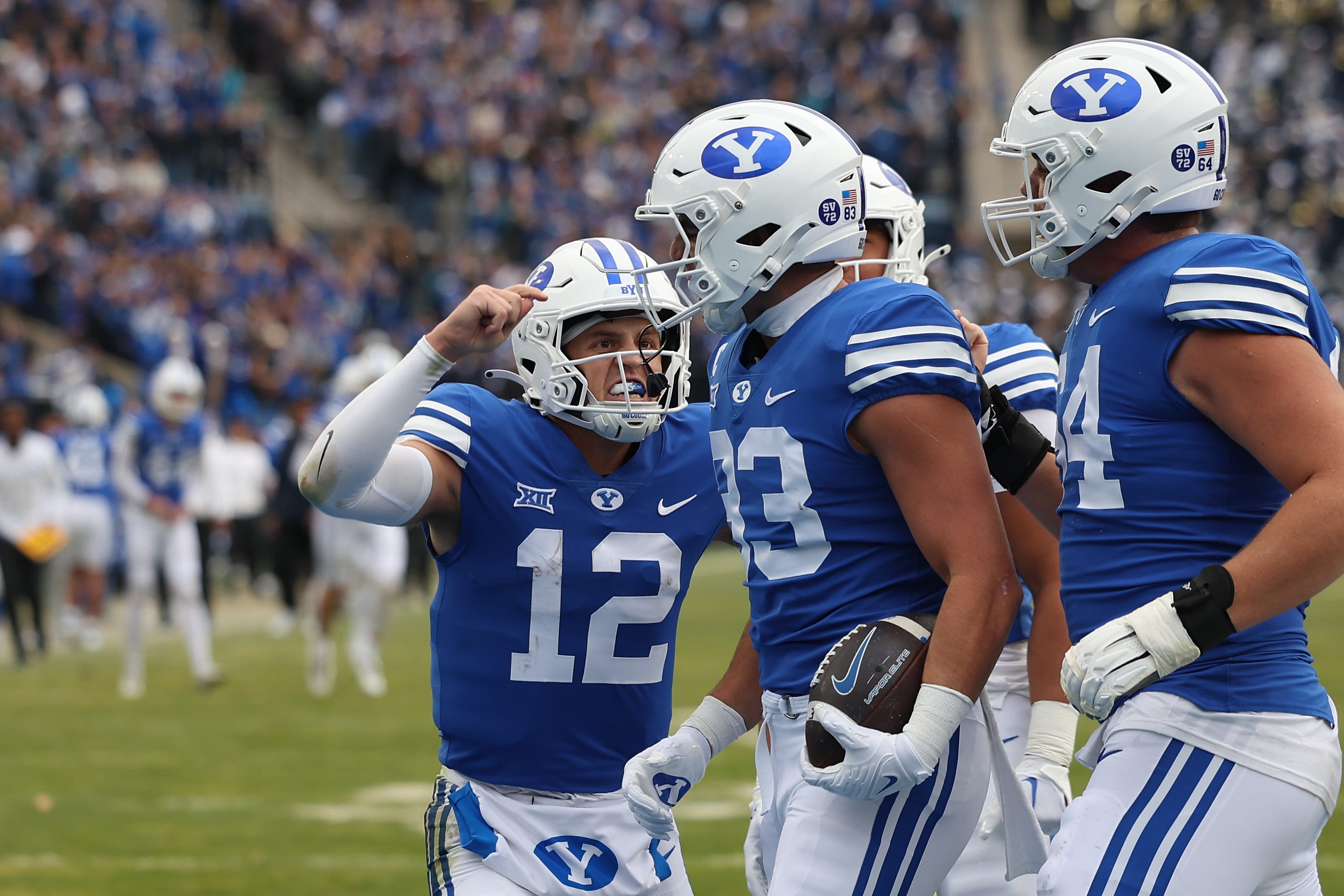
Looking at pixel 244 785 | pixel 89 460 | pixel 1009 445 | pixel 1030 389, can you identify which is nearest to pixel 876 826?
pixel 1009 445

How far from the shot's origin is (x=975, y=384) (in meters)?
2.76

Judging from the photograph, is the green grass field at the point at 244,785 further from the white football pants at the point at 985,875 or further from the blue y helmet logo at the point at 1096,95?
the blue y helmet logo at the point at 1096,95

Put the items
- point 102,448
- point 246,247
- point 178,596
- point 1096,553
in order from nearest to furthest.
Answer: point 1096,553 → point 178,596 → point 102,448 → point 246,247

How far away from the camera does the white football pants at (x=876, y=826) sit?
2746mm

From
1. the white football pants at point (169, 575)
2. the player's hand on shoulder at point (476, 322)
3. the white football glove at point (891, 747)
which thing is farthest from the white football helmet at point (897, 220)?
the white football pants at point (169, 575)

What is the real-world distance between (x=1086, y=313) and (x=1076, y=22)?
24.0 metres

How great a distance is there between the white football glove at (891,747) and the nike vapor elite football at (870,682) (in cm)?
2

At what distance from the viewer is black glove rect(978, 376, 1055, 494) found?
3.20 meters

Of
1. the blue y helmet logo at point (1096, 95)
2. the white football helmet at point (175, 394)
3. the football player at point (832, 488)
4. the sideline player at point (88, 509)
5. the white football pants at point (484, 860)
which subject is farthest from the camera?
the sideline player at point (88, 509)

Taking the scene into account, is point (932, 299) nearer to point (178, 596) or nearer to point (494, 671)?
point (494, 671)

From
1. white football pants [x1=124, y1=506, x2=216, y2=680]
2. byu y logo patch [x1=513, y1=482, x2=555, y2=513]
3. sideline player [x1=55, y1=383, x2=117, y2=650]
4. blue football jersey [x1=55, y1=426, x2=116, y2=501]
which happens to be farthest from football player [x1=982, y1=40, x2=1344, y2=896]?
blue football jersey [x1=55, y1=426, x2=116, y2=501]

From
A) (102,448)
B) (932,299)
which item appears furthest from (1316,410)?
(102,448)

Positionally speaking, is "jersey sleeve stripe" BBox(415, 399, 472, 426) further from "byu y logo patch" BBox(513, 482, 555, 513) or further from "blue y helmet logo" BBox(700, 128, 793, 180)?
"blue y helmet logo" BBox(700, 128, 793, 180)

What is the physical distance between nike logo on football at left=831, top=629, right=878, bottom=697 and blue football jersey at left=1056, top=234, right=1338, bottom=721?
1.28 feet
